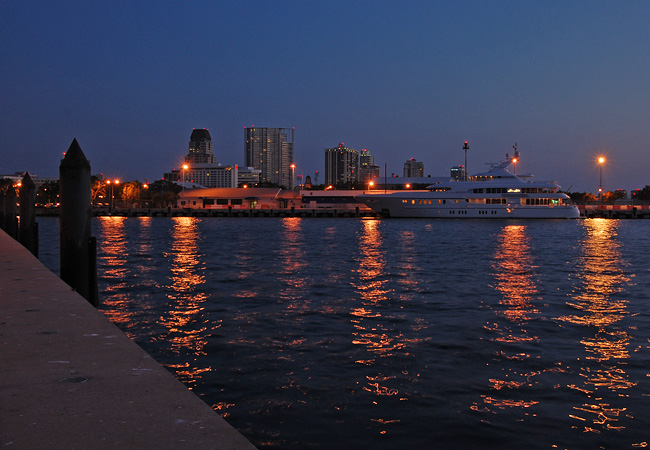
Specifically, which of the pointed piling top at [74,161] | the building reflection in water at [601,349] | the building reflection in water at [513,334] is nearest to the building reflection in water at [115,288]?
the pointed piling top at [74,161]

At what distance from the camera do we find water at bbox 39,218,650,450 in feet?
19.8

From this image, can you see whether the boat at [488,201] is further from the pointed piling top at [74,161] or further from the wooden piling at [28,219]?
the pointed piling top at [74,161]

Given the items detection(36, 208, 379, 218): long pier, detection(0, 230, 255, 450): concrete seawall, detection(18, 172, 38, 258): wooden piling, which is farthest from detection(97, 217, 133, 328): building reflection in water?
detection(36, 208, 379, 218): long pier

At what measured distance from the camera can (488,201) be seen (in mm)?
80250

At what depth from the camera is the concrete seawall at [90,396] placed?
9.59 feet

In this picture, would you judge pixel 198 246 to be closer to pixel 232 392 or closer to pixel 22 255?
pixel 22 255

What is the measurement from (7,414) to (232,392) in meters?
3.99

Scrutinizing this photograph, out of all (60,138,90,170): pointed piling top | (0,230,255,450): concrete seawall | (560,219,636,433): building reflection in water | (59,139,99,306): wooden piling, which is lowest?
(560,219,636,433): building reflection in water

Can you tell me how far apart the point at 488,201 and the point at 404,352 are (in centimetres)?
7439

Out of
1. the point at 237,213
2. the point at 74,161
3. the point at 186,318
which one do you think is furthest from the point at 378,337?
the point at 237,213

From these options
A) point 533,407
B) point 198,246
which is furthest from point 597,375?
point 198,246

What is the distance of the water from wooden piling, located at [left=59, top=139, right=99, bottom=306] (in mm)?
1293

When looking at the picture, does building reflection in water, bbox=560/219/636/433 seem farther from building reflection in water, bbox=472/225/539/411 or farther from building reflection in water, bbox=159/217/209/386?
building reflection in water, bbox=159/217/209/386

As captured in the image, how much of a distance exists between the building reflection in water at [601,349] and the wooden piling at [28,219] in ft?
49.2
